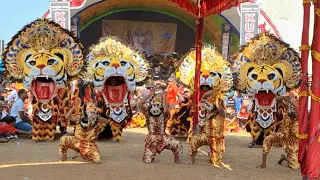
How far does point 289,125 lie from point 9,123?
5786 millimetres

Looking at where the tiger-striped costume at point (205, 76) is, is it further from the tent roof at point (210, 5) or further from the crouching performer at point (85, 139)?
the crouching performer at point (85, 139)

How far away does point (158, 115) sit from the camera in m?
7.44

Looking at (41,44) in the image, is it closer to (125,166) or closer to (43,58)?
(43,58)

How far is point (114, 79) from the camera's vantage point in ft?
33.4

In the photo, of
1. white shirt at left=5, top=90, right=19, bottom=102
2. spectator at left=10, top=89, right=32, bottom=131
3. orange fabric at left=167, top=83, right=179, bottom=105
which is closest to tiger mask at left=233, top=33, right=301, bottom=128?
orange fabric at left=167, top=83, right=179, bottom=105

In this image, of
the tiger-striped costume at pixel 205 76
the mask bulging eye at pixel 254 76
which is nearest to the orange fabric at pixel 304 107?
the tiger-striped costume at pixel 205 76

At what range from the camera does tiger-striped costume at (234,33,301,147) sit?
32.0 ft

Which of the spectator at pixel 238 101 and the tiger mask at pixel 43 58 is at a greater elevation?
the tiger mask at pixel 43 58

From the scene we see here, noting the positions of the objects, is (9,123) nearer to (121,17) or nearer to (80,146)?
(80,146)

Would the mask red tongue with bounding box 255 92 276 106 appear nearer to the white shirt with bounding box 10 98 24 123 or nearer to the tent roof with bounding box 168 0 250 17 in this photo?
the tent roof with bounding box 168 0 250 17

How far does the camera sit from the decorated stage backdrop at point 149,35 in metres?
23.7

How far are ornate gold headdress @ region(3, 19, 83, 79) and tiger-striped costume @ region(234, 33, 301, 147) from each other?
3346 millimetres

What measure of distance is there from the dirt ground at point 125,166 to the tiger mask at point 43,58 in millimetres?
1233

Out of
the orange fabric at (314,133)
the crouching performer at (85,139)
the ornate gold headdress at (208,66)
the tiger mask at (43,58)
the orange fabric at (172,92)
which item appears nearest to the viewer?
the orange fabric at (314,133)
